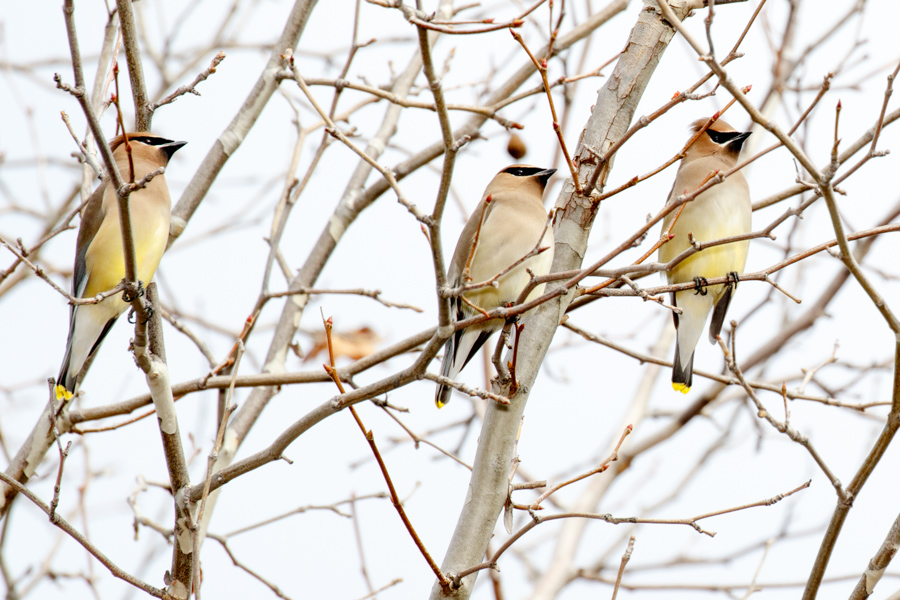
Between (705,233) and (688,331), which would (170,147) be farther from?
(688,331)

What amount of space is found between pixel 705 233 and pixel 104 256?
2737 millimetres

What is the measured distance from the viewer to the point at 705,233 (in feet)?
15.0

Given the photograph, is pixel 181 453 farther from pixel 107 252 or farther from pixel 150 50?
pixel 150 50

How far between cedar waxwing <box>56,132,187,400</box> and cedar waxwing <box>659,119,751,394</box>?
2307 mm

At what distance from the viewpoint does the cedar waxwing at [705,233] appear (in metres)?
4.57

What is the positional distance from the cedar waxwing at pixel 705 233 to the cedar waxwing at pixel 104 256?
7.57 ft

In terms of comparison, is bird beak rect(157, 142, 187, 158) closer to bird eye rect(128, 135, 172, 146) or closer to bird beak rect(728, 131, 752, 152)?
bird eye rect(128, 135, 172, 146)

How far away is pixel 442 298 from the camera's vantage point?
2.31m

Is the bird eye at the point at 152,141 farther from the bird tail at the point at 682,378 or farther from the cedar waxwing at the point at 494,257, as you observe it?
the bird tail at the point at 682,378

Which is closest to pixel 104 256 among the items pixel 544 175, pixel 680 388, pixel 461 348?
pixel 461 348

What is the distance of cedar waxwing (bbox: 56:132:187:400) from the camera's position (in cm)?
371

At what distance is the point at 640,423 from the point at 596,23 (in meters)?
2.68

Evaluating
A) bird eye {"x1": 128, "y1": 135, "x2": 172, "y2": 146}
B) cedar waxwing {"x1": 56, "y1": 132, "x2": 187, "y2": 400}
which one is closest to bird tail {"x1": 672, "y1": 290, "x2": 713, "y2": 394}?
cedar waxwing {"x1": 56, "y1": 132, "x2": 187, "y2": 400}

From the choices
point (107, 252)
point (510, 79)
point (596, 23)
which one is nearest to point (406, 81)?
point (510, 79)
